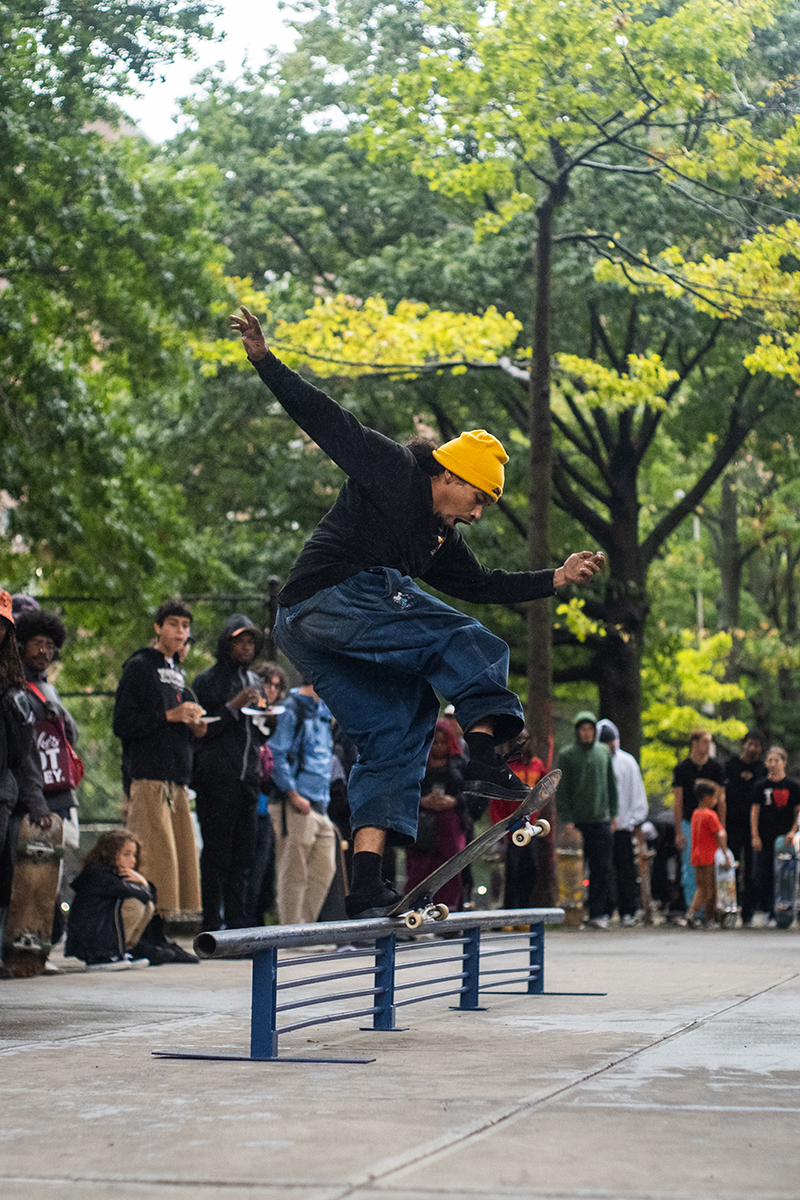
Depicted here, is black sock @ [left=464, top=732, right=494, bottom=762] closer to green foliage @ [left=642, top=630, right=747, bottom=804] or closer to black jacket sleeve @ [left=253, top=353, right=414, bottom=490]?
black jacket sleeve @ [left=253, top=353, right=414, bottom=490]

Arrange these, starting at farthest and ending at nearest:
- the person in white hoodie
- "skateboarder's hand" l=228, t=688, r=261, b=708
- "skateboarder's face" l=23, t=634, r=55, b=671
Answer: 1. the person in white hoodie
2. "skateboarder's hand" l=228, t=688, r=261, b=708
3. "skateboarder's face" l=23, t=634, r=55, b=671

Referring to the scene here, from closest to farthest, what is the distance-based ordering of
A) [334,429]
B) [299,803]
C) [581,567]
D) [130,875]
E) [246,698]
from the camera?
[334,429] < [581,567] < [130,875] < [246,698] < [299,803]

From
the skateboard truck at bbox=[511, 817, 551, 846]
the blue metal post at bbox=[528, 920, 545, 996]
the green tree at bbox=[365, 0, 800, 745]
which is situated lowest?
the blue metal post at bbox=[528, 920, 545, 996]

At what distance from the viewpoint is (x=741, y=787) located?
1552 centimetres

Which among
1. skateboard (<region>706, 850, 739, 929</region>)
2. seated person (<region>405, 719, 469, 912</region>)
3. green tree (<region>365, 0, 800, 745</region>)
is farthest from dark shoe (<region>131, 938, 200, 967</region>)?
skateboard (<region>706, 850, 739, 929</region>)

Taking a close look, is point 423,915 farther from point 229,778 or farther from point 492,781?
point 229,778

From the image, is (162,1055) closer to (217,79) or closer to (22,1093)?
(22,1093)

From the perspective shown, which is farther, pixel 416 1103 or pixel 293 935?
pixel 293 935

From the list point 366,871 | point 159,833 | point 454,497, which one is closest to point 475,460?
point 454,497

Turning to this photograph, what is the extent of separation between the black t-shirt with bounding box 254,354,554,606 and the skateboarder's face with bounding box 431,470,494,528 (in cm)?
4

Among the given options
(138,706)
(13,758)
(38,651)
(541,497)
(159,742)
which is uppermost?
(541,497)

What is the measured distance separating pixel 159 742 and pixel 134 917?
3.53ft

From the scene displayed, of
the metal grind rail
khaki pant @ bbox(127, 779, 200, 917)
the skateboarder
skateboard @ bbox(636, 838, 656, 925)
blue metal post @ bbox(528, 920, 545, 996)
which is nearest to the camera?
the metal grind rail

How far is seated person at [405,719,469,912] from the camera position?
11.3 metres
